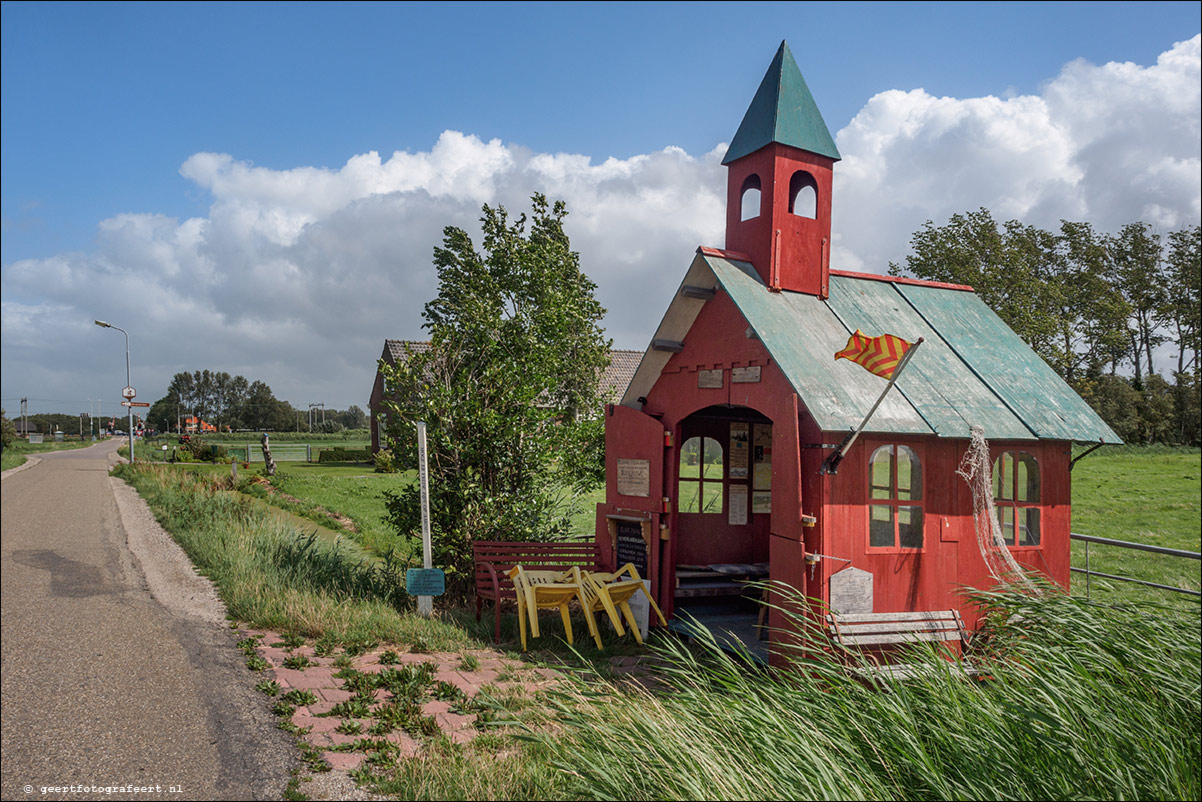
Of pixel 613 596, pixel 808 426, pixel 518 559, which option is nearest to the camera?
pixel 808 426

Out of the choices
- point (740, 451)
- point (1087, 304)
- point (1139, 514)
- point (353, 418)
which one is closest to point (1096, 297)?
point (1087, 304)

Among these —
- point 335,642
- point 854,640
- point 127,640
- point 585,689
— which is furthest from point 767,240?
point 127,640

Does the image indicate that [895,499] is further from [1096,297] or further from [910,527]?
[1096,297]

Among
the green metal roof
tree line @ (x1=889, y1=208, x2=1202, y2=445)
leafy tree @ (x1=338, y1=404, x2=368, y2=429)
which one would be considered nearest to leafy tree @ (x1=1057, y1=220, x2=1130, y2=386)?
tree line @ (x1=889, y1=208, x2=1202, y2=445)

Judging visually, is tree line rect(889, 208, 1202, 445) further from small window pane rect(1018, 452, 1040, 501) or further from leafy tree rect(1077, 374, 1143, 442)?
small window pane rect(1018, 452, 1040, 501)

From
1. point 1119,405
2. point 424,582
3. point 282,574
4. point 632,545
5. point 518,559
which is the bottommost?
point 282,574

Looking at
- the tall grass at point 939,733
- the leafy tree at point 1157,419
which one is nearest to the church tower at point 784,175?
the tall grass at point 939,733

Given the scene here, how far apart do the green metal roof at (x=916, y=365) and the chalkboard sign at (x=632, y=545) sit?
271cm

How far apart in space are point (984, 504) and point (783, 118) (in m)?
4.40

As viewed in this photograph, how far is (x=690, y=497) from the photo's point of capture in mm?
9867

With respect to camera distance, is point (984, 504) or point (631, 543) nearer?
point (984, 504)

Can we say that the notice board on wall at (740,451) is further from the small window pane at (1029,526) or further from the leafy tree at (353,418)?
the leafy tree at (353,418)

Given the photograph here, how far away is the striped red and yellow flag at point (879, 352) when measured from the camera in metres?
6.38

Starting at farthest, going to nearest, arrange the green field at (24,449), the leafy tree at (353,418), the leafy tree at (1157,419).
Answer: the leafy tree at (353,418) < the leafy tree at (1157,419) < the green field at (24,449)
